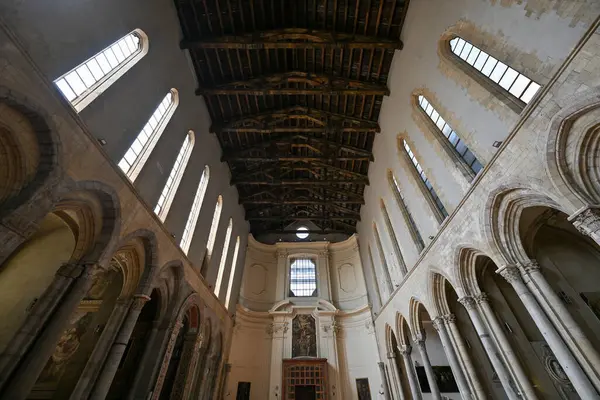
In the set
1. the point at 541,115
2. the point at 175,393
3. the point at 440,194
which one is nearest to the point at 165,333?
the point at 175,393

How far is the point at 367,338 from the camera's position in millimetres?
16547

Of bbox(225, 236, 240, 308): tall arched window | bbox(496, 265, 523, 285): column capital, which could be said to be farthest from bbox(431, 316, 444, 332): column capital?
bbox(225, 236, 240, 308): tall arched window

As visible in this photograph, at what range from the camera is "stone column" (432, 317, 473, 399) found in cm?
788

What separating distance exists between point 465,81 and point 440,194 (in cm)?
336

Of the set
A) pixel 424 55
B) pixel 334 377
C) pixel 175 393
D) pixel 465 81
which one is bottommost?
pixel 175 393

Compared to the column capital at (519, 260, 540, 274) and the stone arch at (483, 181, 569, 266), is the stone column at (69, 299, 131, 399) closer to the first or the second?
the stone arch at (483, 181, 569, 266)

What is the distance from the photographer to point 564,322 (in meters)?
5.24

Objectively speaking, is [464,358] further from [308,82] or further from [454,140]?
[308,82]

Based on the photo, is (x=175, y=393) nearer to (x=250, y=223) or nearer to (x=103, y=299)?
(x=103, y=299)

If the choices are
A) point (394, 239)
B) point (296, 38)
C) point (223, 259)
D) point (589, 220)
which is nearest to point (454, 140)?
point (589, 220)

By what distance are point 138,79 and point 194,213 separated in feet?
18.4

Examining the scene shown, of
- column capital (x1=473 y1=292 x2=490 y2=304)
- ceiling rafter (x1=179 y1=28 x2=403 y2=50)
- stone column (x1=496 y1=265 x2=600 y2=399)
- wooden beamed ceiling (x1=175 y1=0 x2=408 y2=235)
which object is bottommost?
stone column (x1=496 y1=265 x2=600 y2=399)

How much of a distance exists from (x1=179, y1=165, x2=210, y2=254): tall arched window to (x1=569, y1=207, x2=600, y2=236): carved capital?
10.9 meters

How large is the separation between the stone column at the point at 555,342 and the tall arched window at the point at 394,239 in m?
5.79
